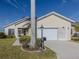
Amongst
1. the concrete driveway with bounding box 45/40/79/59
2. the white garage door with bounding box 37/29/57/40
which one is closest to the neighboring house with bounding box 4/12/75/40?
the white garage door with bounding box 37/29/57/40

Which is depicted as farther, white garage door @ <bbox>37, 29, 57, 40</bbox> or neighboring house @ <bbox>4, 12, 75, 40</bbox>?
neighboring house @ <bbox>4, 12, 75, 40</bbox>

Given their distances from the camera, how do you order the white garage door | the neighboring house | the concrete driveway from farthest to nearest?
the neighboring house, the white garage door, the concrete driveway

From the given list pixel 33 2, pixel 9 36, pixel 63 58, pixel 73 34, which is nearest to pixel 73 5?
pixel 73 34

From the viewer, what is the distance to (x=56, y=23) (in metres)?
36.4

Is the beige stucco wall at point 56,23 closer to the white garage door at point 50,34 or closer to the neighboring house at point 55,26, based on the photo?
the neighboring house at point 55,26

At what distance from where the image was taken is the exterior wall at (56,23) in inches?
1428

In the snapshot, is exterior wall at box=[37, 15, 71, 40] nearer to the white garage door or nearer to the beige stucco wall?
the beige stucco wall

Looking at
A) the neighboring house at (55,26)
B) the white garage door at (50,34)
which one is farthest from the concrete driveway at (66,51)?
the neighboring house at (55,26)

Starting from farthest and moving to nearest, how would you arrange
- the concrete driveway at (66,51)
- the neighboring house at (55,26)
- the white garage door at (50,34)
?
1. the neighboring house at (55,26)
2. the white garage door at (50,34)
3. the concrete driveway at (66,51)

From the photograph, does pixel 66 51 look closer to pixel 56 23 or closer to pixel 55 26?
pixel 55 26

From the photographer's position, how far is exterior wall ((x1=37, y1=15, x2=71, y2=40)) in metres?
36.3

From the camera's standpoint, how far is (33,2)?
63.1 feet

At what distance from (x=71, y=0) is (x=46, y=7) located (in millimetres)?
7429

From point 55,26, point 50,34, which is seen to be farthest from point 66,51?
point 55,26
